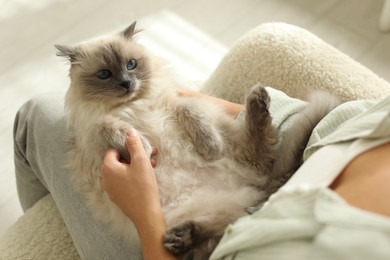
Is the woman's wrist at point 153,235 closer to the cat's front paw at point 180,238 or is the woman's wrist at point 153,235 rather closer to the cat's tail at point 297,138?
the cat's front paw at point 180,238

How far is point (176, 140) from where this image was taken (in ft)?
4.24

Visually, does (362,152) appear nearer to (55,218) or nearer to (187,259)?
(187,259)

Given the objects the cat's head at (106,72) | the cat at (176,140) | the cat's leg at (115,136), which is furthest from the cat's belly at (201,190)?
the cat's head at (106,72)

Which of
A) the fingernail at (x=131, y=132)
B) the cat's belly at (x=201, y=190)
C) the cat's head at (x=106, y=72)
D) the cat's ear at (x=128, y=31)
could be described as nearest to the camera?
the cat's belly at (x=201, y=190)

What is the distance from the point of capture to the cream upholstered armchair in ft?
4.20

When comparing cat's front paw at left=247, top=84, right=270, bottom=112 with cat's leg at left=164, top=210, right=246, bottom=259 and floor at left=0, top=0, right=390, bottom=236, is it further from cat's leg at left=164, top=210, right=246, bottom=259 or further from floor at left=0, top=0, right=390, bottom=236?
floor at left=0, top=0, right=390, bottom=236

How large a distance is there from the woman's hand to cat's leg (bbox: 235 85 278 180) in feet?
0.94

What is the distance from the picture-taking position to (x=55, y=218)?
1340mm

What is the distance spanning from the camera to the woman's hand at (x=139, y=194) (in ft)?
3.43

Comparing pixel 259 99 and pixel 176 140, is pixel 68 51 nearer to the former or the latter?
pixel 176 140

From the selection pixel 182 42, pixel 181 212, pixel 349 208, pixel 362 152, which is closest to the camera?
pixel 349 208

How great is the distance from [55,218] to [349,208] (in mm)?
969

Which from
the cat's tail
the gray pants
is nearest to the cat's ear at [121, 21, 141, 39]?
the gray pants

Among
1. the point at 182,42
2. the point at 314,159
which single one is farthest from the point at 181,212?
the point at 182,42
